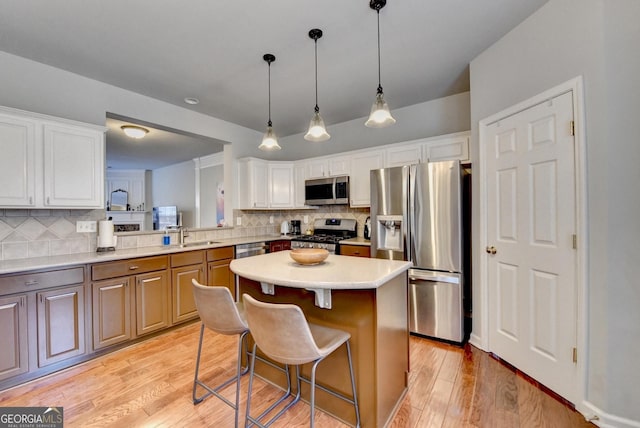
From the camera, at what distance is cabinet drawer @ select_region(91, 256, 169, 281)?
236 centimetres

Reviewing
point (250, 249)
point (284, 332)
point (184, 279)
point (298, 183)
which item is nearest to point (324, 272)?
point (284, 332)

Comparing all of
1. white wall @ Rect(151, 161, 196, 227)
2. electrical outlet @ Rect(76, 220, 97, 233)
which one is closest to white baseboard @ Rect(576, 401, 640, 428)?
electrical outlet @ Rect(76, 220, 97, 233)

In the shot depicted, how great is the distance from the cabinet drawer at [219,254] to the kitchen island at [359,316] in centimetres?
152

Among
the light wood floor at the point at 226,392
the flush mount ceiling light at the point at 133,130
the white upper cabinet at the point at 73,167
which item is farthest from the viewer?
the flush mount ceiling light at the point at 133,130

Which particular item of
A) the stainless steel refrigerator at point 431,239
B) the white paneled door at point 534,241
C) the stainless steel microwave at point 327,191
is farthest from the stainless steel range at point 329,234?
the white paneled door at point 534,241

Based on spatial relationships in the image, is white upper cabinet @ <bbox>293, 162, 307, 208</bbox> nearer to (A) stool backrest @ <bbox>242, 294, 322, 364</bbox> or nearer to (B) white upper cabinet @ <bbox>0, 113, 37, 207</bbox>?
(B) white upper cabinet @ <bbox>0, 113, 37, 207</bbox>

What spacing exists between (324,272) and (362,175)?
229 centimetres

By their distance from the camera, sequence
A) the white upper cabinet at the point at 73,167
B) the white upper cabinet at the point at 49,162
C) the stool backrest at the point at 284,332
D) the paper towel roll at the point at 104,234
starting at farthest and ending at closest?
the paper towel roll at the point at 104,234 < the white upper cabinet at the point at 73,167 < the white upper cabinet at the point at 49,162 < the stool backrest at the point at 284,332

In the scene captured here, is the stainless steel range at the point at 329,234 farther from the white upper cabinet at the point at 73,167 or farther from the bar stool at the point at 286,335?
the white upper cabinet at the point at 73,167

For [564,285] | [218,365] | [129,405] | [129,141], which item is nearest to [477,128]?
[564,285]

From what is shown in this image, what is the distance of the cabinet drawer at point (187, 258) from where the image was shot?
9.46ft

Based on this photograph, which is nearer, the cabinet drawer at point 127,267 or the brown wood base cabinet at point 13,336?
the brown wood base cabinet at point 13,336

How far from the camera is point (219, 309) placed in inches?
60.0

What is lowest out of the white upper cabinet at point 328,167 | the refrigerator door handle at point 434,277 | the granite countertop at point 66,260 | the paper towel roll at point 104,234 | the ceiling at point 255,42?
the refrigerator door handle at point 434,277
